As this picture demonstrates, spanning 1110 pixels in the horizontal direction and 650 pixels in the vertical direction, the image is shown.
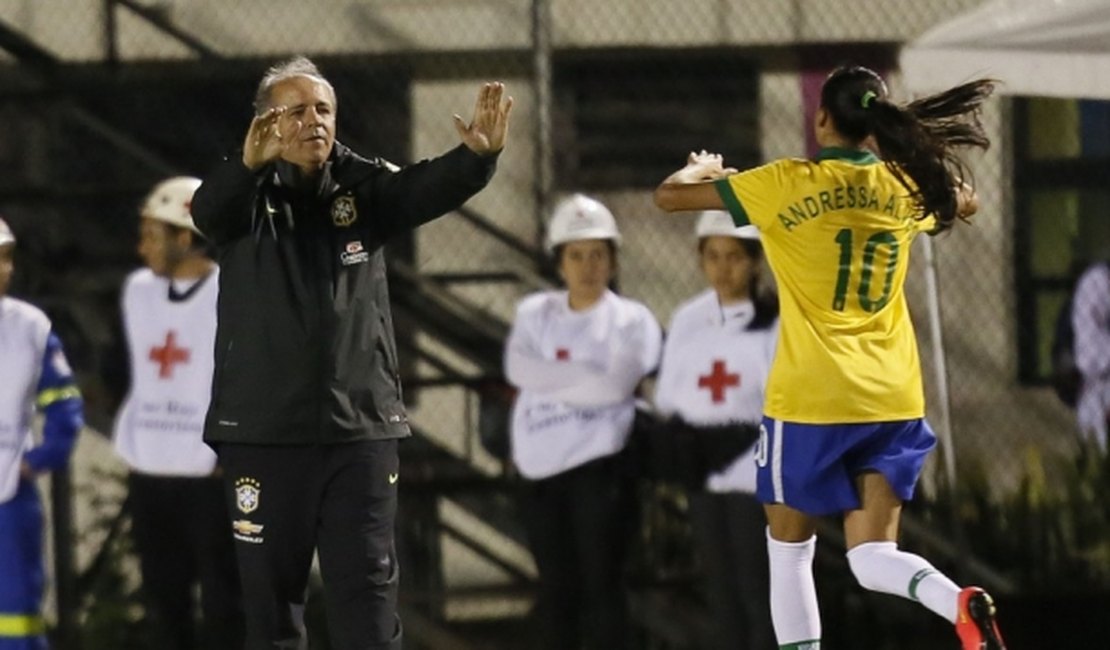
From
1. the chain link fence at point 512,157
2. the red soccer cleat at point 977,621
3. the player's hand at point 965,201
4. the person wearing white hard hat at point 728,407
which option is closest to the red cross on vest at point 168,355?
the chain link fence at point 512,157

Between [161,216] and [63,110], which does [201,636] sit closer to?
[161,216]

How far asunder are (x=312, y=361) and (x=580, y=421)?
2325 mm

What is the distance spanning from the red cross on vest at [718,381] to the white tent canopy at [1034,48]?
3.83 ft

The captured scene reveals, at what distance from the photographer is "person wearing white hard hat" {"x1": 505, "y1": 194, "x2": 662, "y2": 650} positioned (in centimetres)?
789

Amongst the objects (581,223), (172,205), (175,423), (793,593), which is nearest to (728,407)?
(581,223)

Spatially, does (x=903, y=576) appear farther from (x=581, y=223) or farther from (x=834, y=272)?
(x=581, y=223)

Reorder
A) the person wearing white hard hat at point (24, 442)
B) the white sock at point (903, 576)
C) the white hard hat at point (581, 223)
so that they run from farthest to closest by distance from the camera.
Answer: the white hard hat at point (581, 223) < the person wearing white hard hat at point (24, 442) < the white sock at point (903, 576)

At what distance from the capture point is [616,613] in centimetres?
803

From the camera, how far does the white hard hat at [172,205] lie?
7.94 metres

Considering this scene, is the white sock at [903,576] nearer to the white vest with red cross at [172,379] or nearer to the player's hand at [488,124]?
the player's hand at [488,124]

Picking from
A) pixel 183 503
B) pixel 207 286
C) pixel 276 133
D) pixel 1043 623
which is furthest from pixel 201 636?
pixel 276 133

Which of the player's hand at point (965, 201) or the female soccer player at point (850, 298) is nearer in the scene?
the female soccer player at point (850, 298)

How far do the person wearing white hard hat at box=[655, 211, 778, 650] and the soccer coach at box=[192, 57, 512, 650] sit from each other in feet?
6.44

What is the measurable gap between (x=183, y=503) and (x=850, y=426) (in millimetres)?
2642
